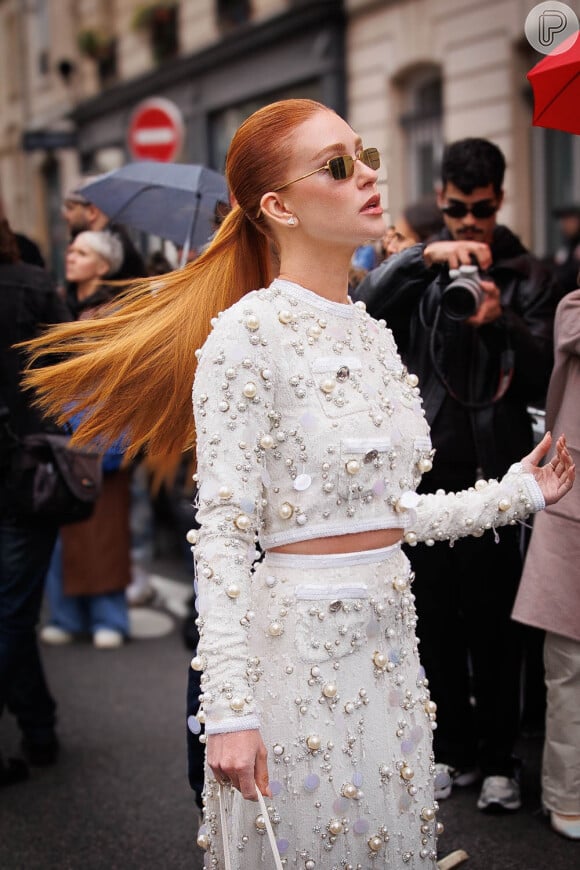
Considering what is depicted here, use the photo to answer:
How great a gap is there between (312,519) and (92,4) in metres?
21.6

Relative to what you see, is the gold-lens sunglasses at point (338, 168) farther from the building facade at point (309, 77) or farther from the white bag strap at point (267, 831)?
the white bag strap at point (267, 831)

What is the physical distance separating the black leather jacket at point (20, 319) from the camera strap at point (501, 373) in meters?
1.36

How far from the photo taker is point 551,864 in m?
3.49

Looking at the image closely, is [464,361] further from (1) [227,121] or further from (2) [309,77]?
(1) [227,121]

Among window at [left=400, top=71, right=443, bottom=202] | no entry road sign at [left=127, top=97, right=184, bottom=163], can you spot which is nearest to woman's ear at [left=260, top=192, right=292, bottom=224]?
no entry road sign at [left=127, top=97, right=184, bottom=163]

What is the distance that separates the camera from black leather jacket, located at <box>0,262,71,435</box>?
409 centimetres

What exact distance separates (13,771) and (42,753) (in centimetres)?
20

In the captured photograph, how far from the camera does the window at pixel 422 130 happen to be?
13406 mm

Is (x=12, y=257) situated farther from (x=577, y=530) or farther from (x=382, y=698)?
(x=382, y=698)

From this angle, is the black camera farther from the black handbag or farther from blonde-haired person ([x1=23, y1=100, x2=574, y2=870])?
the black handbag

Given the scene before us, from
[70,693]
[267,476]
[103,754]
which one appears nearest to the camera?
[267,476]

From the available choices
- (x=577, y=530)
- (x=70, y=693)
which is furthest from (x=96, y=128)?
(x=577, y=530)

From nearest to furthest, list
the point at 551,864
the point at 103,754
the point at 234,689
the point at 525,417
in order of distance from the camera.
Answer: the point at 234,689 < the point at 551,864 < the point at 525,417 < the point at 103,754

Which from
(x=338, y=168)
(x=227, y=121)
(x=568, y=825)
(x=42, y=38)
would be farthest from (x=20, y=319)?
(x=42, y=38)
